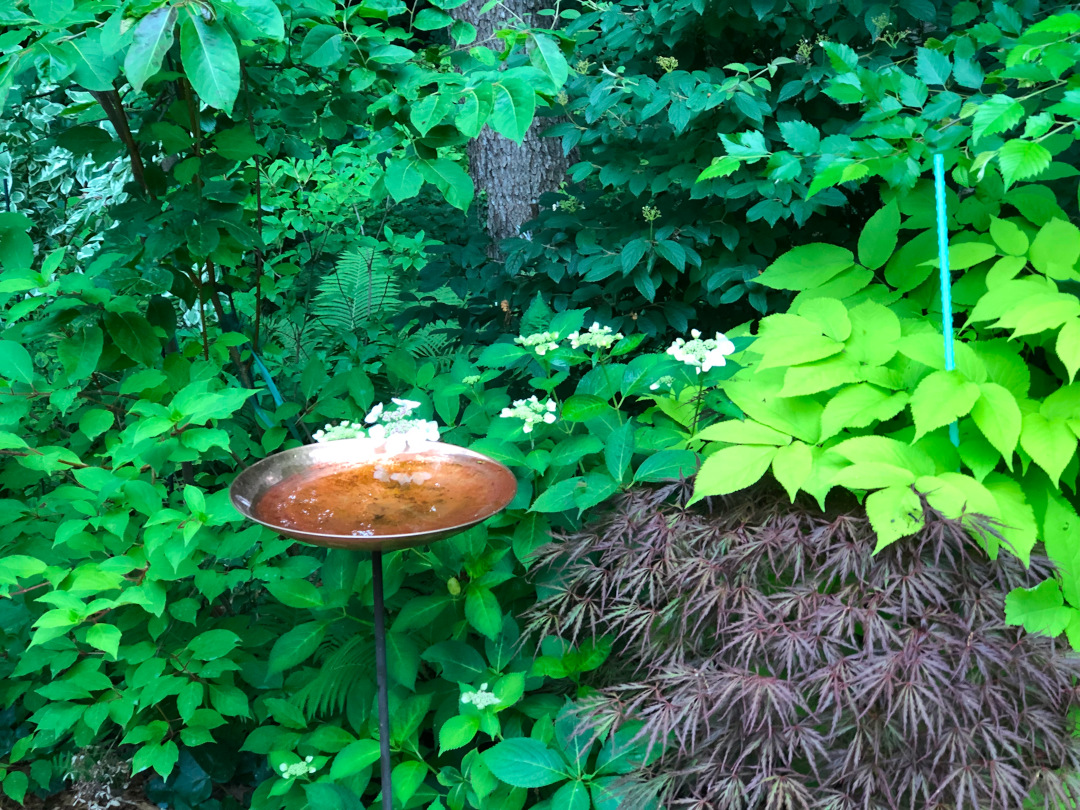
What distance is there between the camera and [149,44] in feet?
4.08

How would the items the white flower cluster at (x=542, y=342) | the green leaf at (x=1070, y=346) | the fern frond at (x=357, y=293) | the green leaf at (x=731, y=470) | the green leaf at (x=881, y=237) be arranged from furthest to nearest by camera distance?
the fern frond at (x=357, y=293) → the green leaf at (x=881, y=237) → the white flower cluster at (x=542, y=342) → the green leaf at (x=731, y=470) → the green leaf at (x=1070, y=346)

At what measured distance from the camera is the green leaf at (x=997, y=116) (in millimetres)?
1414

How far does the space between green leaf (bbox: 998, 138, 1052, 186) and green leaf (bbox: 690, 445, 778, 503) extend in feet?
2.16

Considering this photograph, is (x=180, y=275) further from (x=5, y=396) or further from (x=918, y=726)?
(x=918, y=726)

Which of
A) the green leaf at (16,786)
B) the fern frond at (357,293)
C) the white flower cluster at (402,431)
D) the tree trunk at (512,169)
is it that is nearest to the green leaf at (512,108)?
the white flower cluster at (402,431)

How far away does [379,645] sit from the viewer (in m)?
1.70

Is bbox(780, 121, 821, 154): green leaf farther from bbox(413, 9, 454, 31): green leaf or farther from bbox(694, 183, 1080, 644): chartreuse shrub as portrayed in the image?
bbox(413, 9, 454, 31): green leaf

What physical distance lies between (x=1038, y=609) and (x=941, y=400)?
408 mm

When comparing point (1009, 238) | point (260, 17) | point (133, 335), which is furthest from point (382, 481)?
point (1009, 238)

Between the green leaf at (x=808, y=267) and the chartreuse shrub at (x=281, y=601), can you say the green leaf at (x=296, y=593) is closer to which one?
the chartreuse shrub at (x=281, y=601)

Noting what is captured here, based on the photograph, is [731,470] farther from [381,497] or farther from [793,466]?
[381,497]

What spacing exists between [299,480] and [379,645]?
0.40 m

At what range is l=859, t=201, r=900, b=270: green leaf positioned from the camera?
206 cm

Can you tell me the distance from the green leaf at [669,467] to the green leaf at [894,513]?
0.42 m
